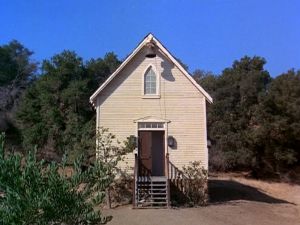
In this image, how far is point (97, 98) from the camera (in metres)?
21.2

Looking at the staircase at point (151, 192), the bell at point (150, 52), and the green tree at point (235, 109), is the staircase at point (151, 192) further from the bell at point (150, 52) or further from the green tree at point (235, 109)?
the green tree at point (235, 109)

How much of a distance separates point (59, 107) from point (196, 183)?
15944 millimetres

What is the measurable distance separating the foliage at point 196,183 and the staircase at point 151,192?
1353 millimetres

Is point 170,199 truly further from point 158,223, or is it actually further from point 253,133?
point 253,133

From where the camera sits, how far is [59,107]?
3322 centimetres

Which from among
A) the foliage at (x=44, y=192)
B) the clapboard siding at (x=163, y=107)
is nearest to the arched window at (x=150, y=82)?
the clapboard siding at (x=163, y=107)

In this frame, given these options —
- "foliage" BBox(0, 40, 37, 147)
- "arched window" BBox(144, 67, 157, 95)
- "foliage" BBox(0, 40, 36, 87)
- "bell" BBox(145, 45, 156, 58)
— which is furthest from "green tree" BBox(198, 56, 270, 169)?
"foliage" BBox(0, 40, 36, 87)

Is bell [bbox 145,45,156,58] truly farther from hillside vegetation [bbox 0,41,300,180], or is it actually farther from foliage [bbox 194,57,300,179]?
foliage [bbox 194,57,300,179]

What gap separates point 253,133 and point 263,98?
9.69 feet

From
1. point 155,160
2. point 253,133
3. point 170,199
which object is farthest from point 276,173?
point 170,199

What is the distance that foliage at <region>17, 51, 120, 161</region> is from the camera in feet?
106

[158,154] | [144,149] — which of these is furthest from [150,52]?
[158,154]

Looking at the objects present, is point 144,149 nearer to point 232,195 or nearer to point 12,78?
point 232,195

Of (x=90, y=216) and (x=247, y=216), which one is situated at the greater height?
(x=90, y=216)
